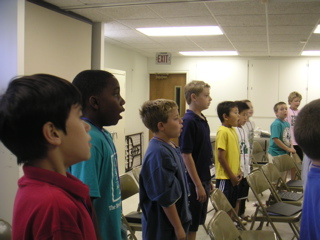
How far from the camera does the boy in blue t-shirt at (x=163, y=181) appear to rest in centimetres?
195

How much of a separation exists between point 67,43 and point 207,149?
233 cm

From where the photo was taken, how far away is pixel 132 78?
7770mm

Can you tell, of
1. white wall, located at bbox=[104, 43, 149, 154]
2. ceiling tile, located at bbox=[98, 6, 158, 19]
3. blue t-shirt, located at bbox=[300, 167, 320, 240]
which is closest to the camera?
blue t-shirt, located at bbox=[300, 167, 320, 240]

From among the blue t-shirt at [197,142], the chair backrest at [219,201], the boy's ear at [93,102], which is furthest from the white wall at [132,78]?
the boy's ear at [93,102]

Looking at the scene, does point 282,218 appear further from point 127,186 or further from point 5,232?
point 5,232

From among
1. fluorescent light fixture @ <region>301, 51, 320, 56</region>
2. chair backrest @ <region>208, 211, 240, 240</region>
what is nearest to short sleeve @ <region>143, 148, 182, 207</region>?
chair backrest @ <region>208, 211, 240, 240</region>

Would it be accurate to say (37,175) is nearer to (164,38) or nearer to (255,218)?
(255,218)

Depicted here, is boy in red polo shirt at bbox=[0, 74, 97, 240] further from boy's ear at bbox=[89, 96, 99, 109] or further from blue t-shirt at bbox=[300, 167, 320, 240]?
blue t-shirt at bbox=[300, 167, 320, 240]

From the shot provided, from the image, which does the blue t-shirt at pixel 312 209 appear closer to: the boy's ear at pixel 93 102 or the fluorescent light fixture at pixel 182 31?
the boy's ear at pixel 93 102

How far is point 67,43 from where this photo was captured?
4160 mm

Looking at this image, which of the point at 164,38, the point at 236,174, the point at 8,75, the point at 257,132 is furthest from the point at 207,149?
the point at 257,132

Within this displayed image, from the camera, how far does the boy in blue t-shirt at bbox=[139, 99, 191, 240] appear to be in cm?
195

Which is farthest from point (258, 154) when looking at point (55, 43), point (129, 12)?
point (55, 43)

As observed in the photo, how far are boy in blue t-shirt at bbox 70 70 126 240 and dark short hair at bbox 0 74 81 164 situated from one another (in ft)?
1.48
